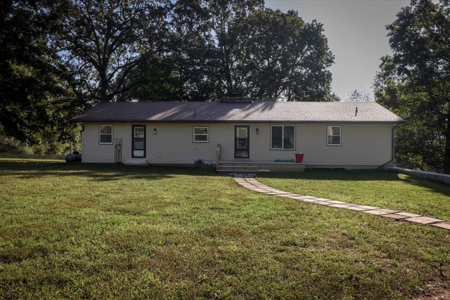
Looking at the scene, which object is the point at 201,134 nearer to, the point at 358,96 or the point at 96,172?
the point at 96,172

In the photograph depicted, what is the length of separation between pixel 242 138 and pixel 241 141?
6.5 inches

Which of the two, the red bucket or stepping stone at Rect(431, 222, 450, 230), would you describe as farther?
the red bucket

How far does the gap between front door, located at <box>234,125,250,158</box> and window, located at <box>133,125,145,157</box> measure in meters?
4.90

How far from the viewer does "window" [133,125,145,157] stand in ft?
51.4

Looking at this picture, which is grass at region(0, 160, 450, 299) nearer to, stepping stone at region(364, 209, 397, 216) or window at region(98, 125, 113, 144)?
stepping stone at region(364, 209, 397, 216)

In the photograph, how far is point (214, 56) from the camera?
25.6 m

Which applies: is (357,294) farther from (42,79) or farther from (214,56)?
(214,56)

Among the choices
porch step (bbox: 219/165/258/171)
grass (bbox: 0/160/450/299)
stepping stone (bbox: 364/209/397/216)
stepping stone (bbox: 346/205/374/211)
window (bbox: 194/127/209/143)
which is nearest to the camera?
grass (bbox: 0/160/450/299)

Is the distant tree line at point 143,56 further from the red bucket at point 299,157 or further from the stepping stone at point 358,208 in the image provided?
the stepping stone at point 358,208

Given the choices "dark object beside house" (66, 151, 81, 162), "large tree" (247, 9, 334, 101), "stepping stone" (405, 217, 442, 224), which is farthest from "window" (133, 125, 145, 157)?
"large tree" (247, 9, 334, 101)

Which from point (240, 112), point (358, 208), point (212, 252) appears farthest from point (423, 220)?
point (240, 112)

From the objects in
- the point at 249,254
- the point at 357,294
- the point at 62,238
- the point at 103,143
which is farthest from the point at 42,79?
the point at 357,294

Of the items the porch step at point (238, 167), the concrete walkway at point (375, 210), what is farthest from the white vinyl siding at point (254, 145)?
the concrete walkway at point (375, 210)

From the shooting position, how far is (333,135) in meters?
15.2
